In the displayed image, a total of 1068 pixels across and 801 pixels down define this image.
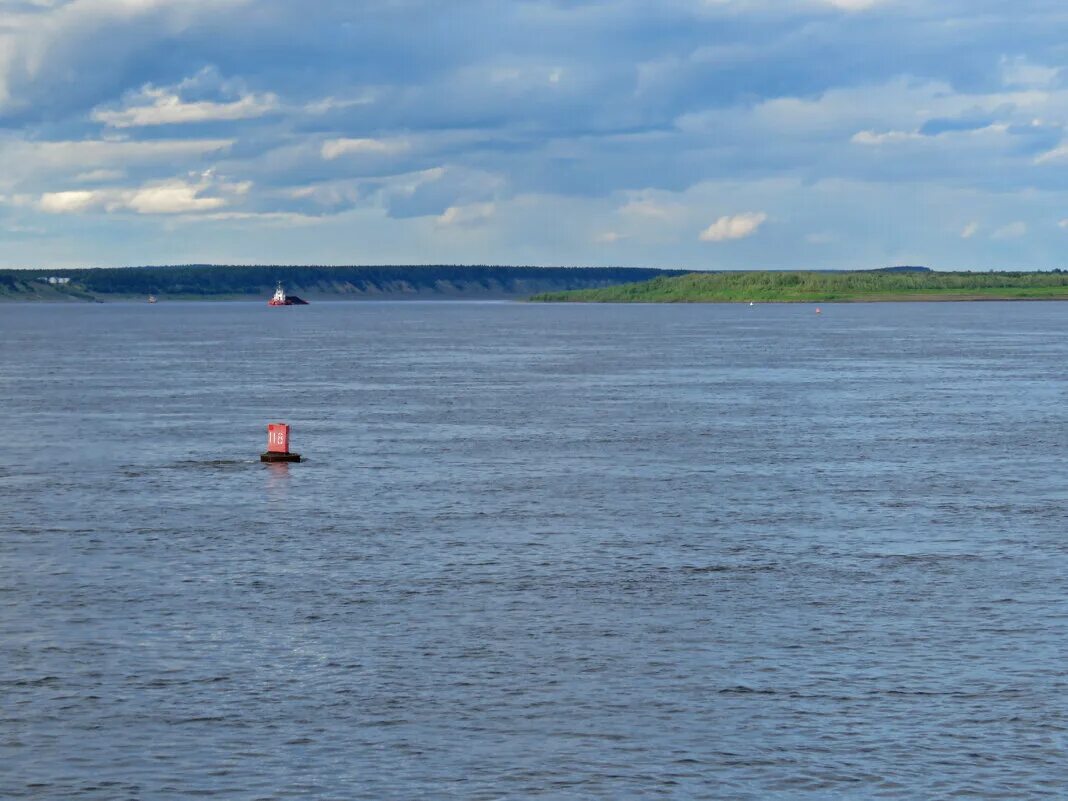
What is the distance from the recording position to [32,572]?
35781 mm

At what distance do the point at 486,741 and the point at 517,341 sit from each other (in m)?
171

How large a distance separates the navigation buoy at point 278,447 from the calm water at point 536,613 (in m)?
1.49

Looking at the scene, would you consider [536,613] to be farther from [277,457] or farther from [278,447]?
[278,447]

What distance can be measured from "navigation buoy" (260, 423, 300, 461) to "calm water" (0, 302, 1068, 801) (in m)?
1.49

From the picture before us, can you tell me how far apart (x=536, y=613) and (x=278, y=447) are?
2877 centimetres

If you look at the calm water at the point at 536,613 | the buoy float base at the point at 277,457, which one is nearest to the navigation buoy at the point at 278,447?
the buoy float base at the point at 277,457

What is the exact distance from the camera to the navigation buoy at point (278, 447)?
5794 centimetres

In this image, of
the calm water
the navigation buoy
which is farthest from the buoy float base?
the calm water

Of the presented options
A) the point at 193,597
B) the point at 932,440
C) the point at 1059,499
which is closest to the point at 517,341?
the point at 932,440

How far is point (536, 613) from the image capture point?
31250 millimetres

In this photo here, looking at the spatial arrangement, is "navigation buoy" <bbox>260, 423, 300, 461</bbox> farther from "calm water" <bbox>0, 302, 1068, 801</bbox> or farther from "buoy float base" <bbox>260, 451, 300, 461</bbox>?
"calm water" <bbox>0, 302, 1068, 801</bbox>

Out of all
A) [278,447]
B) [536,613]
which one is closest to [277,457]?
[278,447]

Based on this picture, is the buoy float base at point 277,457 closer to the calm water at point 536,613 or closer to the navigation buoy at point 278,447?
the navigation buoy at point 278,447

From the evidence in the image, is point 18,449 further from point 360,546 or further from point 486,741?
point 486,741
